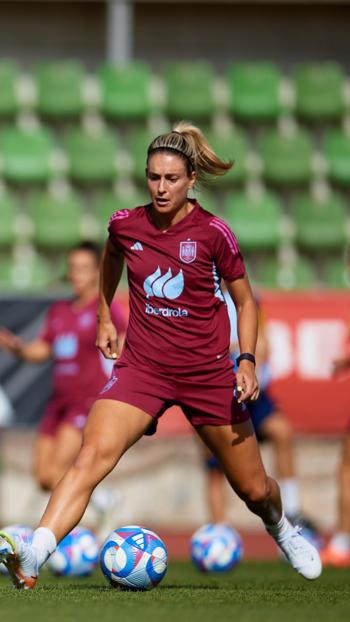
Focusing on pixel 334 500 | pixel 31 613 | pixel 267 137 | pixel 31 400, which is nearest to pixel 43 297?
pixel 31 400

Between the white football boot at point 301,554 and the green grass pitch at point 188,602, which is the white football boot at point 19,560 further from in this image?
the white football boot at point 301,554

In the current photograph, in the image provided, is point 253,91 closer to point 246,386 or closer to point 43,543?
point 246,386

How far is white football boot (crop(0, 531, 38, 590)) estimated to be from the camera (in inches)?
233

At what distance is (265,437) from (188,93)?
7359 millimetres

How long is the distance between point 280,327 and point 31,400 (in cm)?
264

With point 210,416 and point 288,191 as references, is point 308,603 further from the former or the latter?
point 288,191

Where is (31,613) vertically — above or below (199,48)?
below

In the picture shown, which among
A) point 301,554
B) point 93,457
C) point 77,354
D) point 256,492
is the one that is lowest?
point 301,554

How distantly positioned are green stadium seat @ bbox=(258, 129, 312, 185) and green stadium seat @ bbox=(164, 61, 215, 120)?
96 centimetres

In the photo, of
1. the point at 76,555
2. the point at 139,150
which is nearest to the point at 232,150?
the point at 139,150

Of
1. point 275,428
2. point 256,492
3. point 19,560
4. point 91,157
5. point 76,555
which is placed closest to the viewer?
point 19,560

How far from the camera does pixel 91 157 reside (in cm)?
1703

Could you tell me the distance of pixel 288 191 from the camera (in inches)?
706

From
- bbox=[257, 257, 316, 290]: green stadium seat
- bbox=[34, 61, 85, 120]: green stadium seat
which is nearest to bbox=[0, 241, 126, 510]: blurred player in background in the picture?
bbox=[257, 257, 316, 290]: green stadium seat
